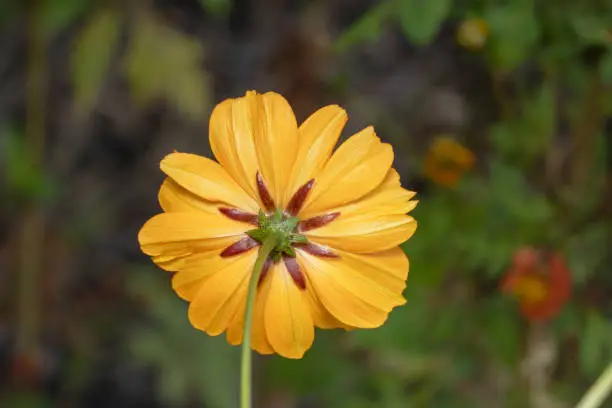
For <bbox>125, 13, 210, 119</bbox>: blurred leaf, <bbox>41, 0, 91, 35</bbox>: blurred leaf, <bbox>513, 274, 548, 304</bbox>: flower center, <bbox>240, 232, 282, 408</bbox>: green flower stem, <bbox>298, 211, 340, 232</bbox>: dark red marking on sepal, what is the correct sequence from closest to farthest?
<bbox>240, 232, 282, 408</bbox>: green flower stem, <bbox>298, 211, 340, 232</bbox>: dark red marking on sepal, <bbox>513, 274, 548, 304</bbox>: flower center, <bbox>41, 0, 91, 35</bbox>: blurred leaf, <bbox>125, 13, 210, 119</bbox>: blurred leaf

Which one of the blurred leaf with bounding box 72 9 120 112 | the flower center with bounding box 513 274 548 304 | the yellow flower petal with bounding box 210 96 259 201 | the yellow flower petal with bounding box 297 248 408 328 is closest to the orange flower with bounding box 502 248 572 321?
the flower center with bounding box 513 274 548 304

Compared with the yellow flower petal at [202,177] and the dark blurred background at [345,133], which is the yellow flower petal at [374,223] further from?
the dark blurred background at [345,133]

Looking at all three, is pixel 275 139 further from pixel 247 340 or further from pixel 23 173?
pixel 23 173

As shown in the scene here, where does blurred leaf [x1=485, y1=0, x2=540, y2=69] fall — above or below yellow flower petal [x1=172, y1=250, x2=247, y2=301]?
above

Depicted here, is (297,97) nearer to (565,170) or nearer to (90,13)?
(90,13)

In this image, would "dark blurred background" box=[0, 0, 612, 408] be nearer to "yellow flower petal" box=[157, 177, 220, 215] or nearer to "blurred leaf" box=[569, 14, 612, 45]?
"blurred leaf" box=[569, 14, 612, 45]

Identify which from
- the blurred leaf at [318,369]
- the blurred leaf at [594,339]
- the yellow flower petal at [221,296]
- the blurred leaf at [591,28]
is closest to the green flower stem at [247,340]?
the yellow flower petal at [221,296]

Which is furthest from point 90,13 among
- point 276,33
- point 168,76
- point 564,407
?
point 564,407
